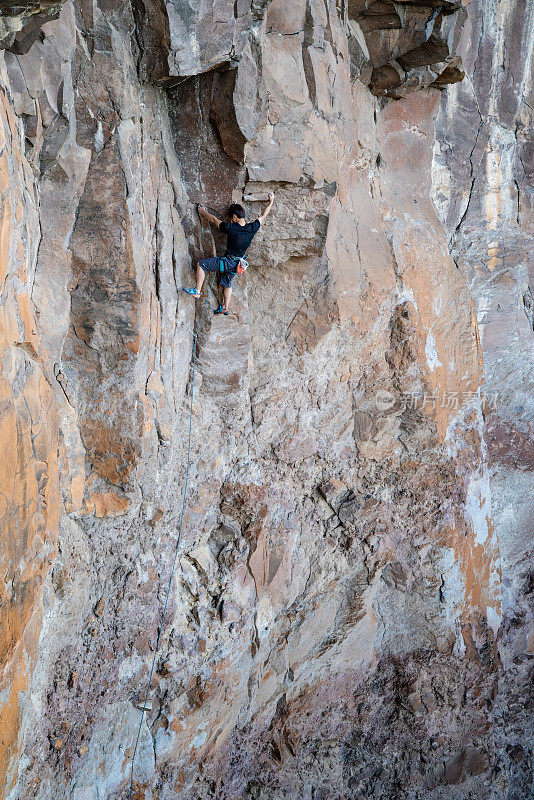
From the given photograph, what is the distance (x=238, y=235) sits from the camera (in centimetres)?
564

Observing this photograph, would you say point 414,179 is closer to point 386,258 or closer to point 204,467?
point 386,258

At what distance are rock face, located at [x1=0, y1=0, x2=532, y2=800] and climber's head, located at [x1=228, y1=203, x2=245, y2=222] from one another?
0.19m

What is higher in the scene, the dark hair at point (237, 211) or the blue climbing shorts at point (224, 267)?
the dark hair at point (237, 211)

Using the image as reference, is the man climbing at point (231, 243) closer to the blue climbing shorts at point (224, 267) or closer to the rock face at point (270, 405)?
the blue climbing shorts at point (224, 267)

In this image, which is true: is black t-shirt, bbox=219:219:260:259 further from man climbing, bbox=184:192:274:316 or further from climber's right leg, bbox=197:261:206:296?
climber's right leg, bbox=197:261:206:296

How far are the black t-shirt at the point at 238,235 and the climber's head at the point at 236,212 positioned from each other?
5cm

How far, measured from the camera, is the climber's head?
5.53 m

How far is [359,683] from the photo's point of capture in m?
7.38

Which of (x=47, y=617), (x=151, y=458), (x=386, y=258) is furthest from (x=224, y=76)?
(x=47, y=617)

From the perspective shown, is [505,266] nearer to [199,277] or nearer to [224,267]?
[224,267]

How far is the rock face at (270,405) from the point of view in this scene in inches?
186

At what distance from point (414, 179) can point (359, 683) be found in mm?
5771

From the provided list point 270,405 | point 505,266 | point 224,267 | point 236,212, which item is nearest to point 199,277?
point 224,267

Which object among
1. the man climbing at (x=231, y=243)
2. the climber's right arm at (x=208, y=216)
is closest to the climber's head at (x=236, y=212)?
the man climbing at (x=231, y=243)
